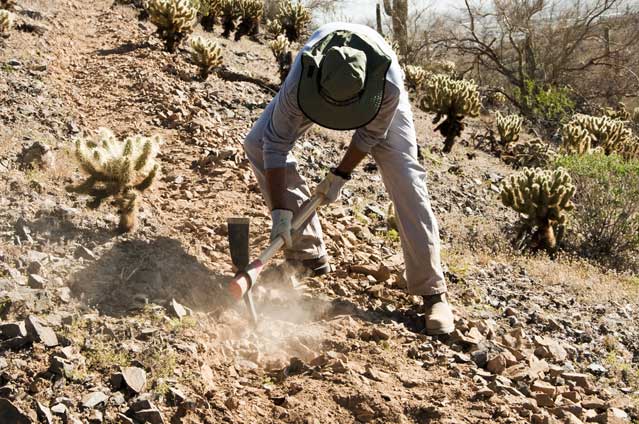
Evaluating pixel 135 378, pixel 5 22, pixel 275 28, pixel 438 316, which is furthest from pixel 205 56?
pixel 135 378

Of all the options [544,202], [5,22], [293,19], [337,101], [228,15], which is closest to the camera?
[337,101]

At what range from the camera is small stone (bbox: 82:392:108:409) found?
2.88 metres

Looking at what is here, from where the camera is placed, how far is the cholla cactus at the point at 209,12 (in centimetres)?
1505

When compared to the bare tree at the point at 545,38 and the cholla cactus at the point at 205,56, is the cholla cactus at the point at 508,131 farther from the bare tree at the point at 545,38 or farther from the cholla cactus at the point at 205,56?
the bare tree at the point at 545,38

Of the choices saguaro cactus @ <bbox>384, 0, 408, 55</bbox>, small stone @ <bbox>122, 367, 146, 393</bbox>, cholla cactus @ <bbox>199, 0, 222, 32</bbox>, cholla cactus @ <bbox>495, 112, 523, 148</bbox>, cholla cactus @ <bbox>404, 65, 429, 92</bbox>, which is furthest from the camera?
saguaro cactus @ <bbox>384, 0, 408, 55</bbox>

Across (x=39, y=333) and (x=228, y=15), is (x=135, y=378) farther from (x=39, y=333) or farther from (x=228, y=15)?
(x=228, y=15)

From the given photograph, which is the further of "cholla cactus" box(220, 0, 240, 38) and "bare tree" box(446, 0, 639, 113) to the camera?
"bare tree" box(446, 0, 639, 113)

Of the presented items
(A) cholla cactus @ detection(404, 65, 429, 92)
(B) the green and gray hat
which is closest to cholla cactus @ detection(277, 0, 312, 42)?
(A) cholla cactus @ detection(404, 65, 429, 92)

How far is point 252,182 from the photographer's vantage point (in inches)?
239

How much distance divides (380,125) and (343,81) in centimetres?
66

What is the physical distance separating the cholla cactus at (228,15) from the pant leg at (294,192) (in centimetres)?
1162

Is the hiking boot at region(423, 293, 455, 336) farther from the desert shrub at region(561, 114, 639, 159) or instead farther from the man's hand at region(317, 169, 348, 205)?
the desert shrub at region(561, 114, 639, 159)

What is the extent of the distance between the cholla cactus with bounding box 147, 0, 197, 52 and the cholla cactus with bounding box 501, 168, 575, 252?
6168 mm

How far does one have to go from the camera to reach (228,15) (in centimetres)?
1547
